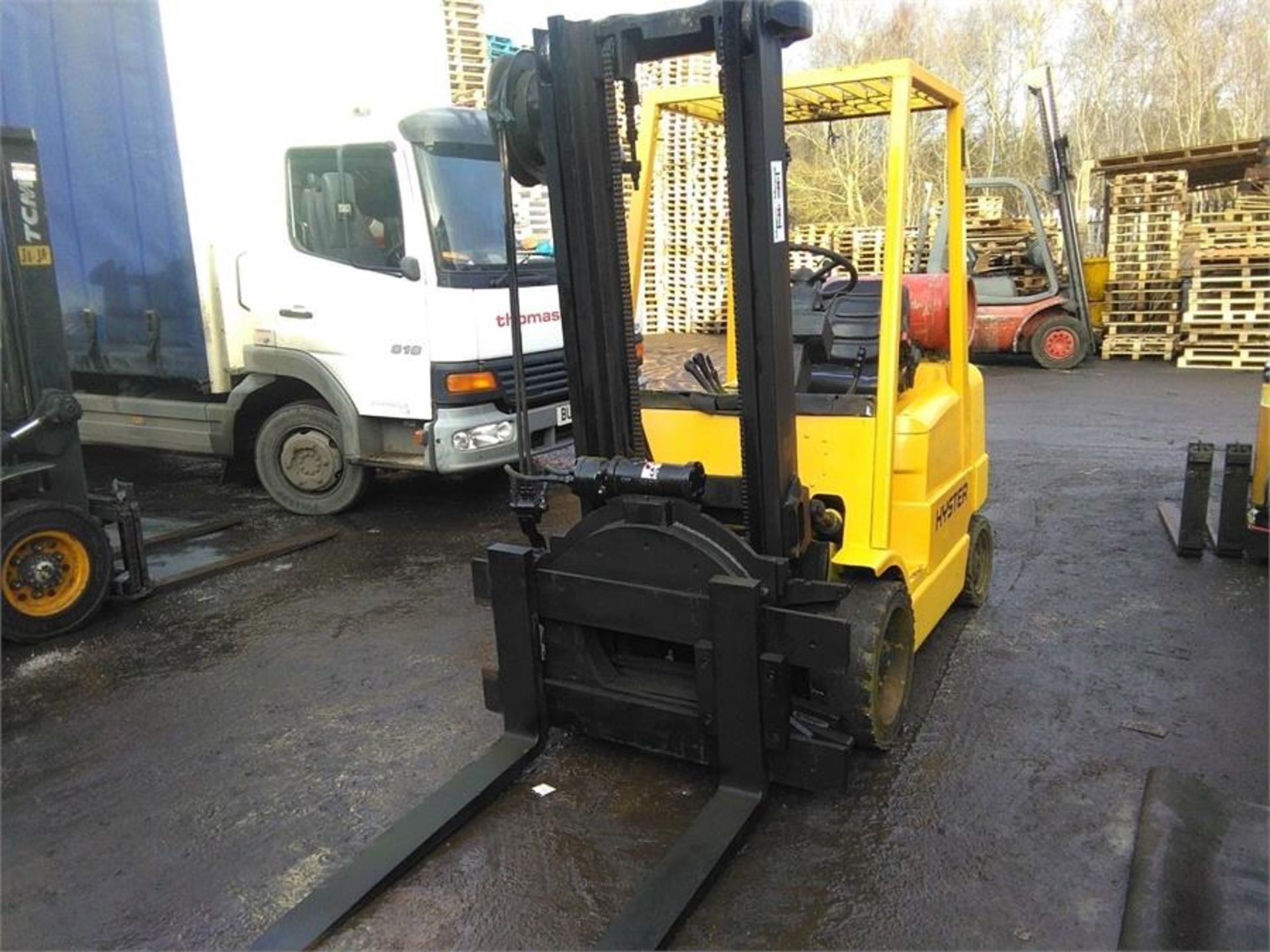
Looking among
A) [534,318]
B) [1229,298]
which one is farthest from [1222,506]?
[1229,298]

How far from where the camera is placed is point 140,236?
6.84m

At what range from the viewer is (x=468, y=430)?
247 inches

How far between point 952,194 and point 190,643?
13.5ft

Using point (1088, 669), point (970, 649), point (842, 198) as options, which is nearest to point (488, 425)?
point (970, 649)

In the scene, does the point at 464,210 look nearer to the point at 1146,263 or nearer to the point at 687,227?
the point at 687,227

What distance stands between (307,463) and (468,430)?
148cm

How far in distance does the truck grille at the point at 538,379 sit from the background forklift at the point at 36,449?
2432mm

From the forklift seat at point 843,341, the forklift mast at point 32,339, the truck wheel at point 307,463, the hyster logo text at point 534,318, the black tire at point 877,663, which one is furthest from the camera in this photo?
the truck wheel at point 307,463

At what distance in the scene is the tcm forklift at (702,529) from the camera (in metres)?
2.80

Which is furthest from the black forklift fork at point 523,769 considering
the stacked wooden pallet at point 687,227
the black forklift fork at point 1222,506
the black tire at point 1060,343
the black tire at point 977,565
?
the stacked wooden pallet at point 687,227

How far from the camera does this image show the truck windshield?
20.0 feet

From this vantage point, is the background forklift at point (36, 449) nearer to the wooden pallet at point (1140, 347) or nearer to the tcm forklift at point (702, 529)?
the tcm forklift at point (702, 529)

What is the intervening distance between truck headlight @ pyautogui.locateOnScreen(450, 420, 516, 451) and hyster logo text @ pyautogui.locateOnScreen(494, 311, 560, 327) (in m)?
0.65

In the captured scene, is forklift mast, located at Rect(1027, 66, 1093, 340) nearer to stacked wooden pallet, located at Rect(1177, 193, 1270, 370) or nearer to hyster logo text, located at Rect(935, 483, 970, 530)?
stacked wooden pallet, located at Rect(1177, 193, 1270, 370)
